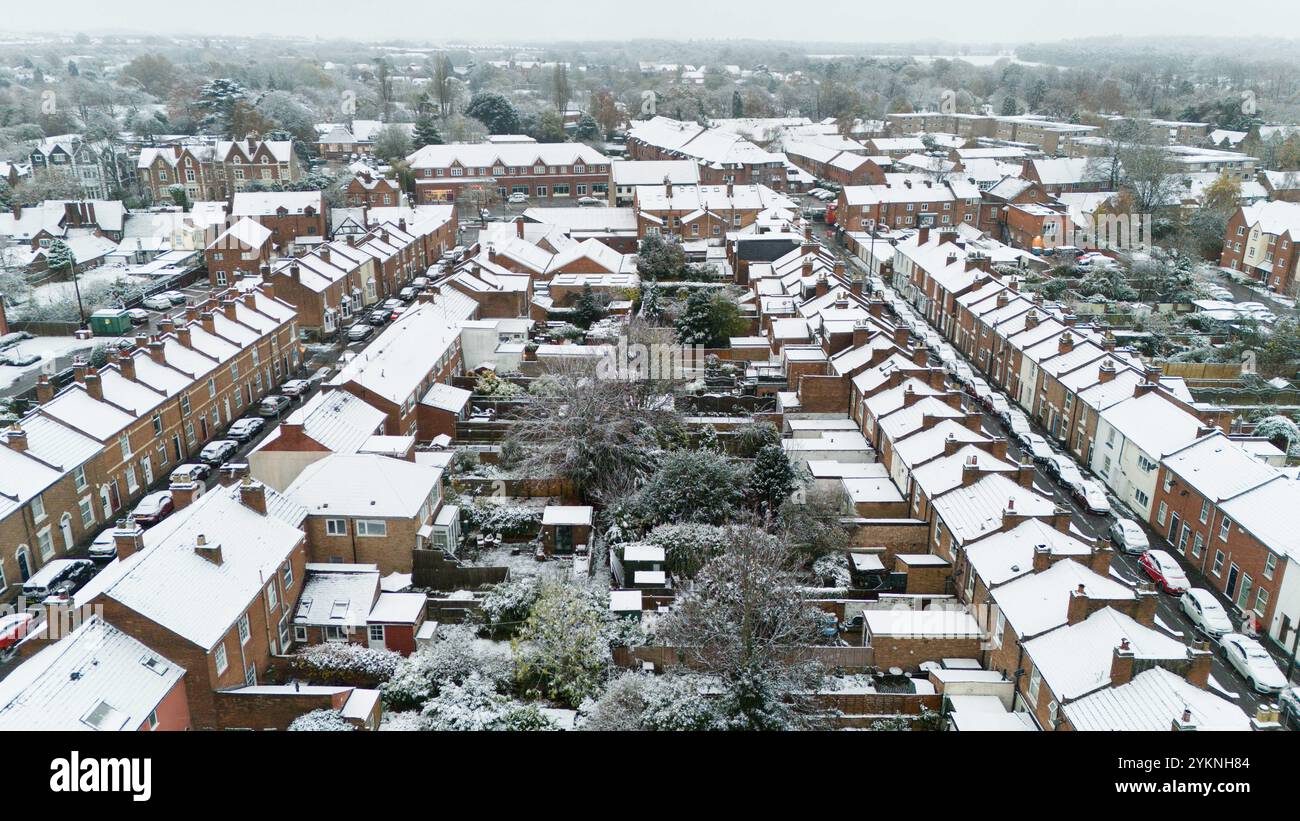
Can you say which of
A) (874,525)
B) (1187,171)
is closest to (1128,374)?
(874,525)

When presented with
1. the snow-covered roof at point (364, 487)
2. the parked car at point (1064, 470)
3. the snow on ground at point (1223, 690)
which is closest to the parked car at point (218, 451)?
the snow-covered roof at point (364, 487)

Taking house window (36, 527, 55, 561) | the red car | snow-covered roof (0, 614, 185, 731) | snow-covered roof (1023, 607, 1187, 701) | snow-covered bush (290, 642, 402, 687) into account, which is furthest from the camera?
house window (36, 527, 55, 561)

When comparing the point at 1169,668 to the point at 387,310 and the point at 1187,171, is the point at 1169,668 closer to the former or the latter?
the point at 387,310

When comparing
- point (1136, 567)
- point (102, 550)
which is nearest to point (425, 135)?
point (102, 550)

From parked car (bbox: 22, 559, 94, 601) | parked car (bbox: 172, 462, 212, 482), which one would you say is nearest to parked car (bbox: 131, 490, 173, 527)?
parked car (bbox: 172, 462, 212, 482)

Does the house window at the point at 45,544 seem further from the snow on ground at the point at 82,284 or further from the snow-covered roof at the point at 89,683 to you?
the snow on ground at the point at 82,284

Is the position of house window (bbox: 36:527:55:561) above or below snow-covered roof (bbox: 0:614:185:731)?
below

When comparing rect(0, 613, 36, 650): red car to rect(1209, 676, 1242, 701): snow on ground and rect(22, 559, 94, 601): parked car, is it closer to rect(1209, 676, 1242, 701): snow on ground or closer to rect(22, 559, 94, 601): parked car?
rect(22, 559, 94, 601): parked car
